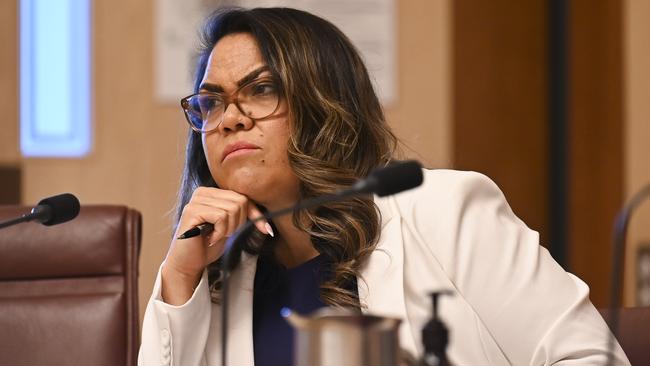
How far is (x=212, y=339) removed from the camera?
6.59ft

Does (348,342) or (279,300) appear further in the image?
(279,300)

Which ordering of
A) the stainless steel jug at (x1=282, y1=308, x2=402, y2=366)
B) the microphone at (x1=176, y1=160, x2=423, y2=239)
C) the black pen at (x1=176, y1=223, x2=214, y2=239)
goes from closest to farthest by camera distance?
the stainless steel jug at (x1=282, y1=308, x2=402, y2=366)
the microphone at (x1=176, y1=160, x2=423, y2=239)
the black pen at (x1=176, y1=223, x2=214, y2=239)

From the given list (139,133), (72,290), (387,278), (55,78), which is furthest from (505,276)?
(55,78)

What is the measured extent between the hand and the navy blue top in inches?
A: 5.4

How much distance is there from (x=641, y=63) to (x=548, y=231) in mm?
1013

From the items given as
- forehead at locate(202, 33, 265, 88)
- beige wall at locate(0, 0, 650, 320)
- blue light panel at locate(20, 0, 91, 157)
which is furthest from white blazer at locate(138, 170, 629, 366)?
blue light panel at locate(20, 0, 91, 157)

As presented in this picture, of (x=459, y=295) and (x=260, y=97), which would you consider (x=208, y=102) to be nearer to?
(x=260, y=97)

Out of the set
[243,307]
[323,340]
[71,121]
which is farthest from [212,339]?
[71,121]

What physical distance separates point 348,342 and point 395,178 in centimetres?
27

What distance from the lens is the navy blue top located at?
6.44ft

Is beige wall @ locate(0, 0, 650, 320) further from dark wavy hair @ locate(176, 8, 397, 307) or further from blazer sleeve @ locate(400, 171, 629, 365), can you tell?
blazer sleeve @ locate(400, 171, 629, 365)

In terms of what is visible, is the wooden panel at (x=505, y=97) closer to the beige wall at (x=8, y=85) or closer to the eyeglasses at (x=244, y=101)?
the beige wall at (x=8, y=85)

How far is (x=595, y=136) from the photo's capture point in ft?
14.8

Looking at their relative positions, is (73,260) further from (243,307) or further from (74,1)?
(74,1)
